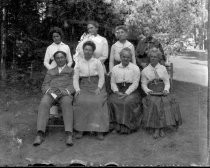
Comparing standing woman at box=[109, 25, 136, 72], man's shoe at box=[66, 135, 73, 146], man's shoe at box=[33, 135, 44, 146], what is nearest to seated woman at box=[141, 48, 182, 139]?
standing woman at box=[109, 25, 136, 72]

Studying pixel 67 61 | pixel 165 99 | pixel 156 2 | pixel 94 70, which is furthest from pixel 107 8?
pixel 165 99

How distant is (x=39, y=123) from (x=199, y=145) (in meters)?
2.41

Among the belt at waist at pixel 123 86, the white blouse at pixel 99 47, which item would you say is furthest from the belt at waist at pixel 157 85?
the white blouse at pixel 99 47

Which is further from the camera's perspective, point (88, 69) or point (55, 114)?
point (88, 69)

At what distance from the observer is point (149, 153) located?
5328mm

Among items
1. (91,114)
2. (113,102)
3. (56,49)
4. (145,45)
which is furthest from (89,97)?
(145,45)

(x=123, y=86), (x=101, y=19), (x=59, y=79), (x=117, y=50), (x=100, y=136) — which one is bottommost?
(x=100, y=136)

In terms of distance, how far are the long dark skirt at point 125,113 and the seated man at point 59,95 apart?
0.71 meters

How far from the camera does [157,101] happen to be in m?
5.94

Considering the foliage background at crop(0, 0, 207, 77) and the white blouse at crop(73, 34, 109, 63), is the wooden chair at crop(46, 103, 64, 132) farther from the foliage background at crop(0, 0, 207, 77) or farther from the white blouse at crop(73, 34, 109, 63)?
the foliage background at crop(0, 0, 207, 77)

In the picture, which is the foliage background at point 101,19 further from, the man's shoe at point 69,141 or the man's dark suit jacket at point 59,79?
the man's shoe at point 69,141

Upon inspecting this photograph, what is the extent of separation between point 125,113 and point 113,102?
269 mm

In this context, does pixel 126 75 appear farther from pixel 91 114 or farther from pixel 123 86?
pixel 91 114

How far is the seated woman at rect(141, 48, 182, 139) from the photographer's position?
5867 millimetres
